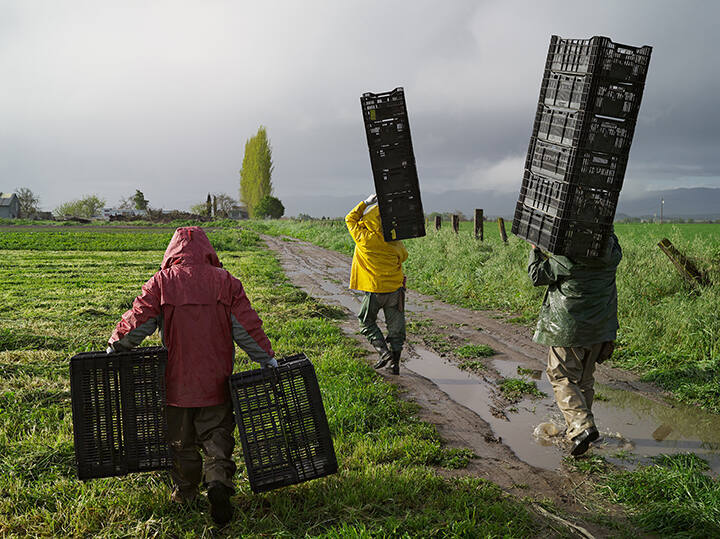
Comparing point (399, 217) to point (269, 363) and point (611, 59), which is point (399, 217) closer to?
point (611, 59)

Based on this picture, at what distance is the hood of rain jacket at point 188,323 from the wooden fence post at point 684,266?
306 inches

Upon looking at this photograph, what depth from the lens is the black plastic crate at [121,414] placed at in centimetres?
314

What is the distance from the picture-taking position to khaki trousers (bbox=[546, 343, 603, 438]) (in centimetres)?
420

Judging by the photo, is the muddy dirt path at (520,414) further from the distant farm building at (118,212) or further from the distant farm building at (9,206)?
the distant farm building at (9,206)

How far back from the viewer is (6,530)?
3.01 metres

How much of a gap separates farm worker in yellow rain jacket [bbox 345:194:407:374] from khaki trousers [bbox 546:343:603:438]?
2.28 meters

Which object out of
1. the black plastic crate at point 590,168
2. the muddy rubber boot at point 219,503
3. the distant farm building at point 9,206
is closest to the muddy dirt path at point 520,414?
the muddy rubber boot at point 219,503

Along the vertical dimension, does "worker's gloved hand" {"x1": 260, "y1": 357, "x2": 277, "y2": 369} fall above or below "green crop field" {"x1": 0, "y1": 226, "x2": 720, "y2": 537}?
above

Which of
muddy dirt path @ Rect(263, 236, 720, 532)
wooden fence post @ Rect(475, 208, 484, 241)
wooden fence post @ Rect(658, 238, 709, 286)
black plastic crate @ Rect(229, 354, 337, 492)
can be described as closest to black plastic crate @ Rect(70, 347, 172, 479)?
black plastic crate @ Rect(229, 354, 337, 492)

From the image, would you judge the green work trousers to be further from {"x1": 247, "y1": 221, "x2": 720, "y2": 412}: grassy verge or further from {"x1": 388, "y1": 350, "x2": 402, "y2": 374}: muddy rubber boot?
{"x1": 247, "y1": 221, "x2": 720, "y2": 412}: grassy verge

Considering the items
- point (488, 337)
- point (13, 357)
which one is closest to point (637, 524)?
point (488, 337)

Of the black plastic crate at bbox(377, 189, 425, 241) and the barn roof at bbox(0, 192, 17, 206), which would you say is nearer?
the black plastic crate at bbox(377, 189, 425, 241)

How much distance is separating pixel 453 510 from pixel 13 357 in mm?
5916

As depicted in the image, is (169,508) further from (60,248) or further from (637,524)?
(60,248)
